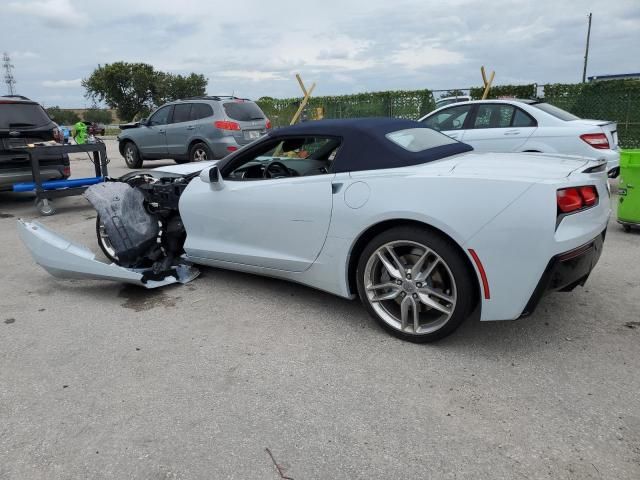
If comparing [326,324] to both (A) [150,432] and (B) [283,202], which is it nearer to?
(B) [283,202]

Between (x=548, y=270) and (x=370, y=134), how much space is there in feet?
4.90

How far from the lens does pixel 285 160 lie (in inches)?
169

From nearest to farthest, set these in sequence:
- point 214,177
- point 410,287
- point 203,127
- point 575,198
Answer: point 575,198 < point 410,287 < point 214,177 < point 203,127

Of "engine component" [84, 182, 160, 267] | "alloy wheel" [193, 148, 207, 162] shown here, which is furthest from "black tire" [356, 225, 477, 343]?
"alloy wheel" [193, 148, 207, 162]

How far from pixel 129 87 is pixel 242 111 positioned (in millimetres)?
50227

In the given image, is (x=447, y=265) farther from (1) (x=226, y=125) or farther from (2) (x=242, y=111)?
(2) (x=242, y=111)

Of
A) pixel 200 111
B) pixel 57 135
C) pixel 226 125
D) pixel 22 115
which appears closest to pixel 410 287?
pixel 57 135

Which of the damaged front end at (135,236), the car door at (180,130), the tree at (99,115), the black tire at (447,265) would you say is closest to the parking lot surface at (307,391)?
the black tire at (447,265)

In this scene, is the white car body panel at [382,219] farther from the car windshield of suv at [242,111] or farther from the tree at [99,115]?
the tree at [99,115]

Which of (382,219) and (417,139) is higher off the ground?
(417,139)

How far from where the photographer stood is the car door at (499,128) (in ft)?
24.9

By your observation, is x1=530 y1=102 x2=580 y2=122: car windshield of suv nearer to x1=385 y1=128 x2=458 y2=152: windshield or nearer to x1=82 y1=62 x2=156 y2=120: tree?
x1=385 y1=128 x2=458 y2=152: windshield

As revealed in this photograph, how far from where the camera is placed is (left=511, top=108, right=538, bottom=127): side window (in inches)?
297

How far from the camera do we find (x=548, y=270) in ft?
9.09
